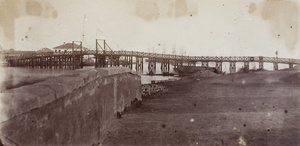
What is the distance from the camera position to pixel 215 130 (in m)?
5.84

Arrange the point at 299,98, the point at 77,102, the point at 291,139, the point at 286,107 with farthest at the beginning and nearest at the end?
the point at 299,98, the point at 286,107, the point at 291,139, the point at 77,102

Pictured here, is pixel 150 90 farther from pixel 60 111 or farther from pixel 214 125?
pixel 60 111

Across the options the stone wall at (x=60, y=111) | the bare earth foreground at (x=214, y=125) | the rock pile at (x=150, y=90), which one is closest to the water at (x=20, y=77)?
the stone wall at (x=60, y=111)

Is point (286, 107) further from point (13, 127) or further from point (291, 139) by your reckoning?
point (13, 127)

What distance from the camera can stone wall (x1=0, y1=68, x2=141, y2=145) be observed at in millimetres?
1958

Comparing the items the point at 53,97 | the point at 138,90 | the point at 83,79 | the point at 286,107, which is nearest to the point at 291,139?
the point at 286,107

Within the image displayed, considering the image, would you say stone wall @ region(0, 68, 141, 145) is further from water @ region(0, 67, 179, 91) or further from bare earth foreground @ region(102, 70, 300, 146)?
bare earth foreground @ region(102, 70, 300, 146)

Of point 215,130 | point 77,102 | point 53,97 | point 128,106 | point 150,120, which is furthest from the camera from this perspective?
point 128,106

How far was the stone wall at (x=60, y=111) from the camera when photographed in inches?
77.1

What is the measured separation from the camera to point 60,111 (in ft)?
9.71

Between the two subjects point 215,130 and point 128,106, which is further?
point 128,106

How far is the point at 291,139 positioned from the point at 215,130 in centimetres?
155

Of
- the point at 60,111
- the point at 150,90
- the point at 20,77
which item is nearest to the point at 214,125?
the point at 60,111

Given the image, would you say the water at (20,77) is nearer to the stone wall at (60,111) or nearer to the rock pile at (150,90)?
the stone wall at (60,111)
